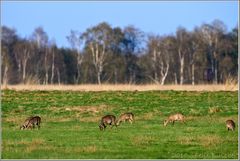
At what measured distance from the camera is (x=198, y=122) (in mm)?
23453

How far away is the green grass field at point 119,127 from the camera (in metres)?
15.1

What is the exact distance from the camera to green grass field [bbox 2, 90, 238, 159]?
1512 cm

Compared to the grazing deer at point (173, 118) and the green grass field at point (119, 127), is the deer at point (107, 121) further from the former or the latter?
the grazing deer at point (173, 118)

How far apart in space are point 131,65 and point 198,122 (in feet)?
188

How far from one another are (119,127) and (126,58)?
6026 cm

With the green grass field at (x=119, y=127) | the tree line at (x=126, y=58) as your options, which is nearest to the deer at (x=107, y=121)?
the green grass field at (x=119, y=127)

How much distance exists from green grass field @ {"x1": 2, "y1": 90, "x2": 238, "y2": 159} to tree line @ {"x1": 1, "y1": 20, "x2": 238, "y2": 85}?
37.9 m

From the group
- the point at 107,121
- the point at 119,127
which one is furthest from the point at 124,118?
the point at 107,121

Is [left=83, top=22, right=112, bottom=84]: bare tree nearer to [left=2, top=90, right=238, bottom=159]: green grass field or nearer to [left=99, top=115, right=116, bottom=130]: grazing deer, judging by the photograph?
[left=2, top=90, right=238, bottom=159]: green grass field

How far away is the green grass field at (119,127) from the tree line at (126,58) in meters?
37.9

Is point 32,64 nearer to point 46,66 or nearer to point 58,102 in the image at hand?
point 46,66

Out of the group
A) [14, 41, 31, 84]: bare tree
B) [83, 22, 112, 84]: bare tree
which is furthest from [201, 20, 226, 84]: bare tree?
[14, 41, 31, 84]: bare tree

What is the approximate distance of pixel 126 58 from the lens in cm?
8156

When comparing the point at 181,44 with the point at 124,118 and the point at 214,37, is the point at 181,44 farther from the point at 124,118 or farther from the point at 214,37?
the point at 124,118
